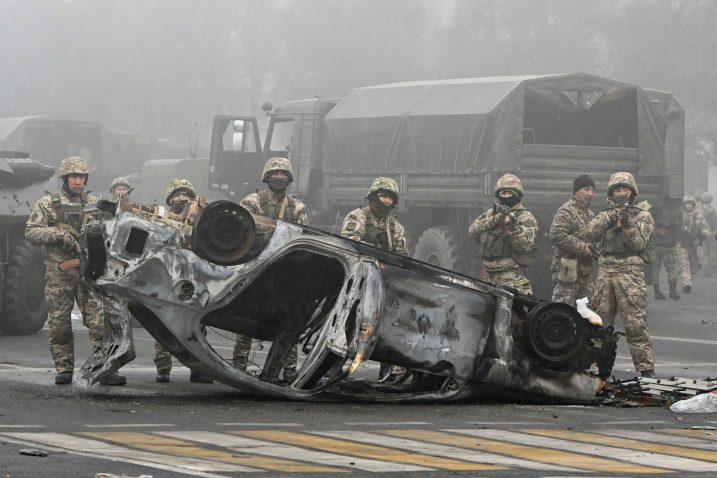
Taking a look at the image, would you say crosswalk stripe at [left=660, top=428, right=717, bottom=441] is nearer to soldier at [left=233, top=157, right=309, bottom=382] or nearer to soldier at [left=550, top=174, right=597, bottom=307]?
soldier at [left=233, top=157, right=309, bottom=382]

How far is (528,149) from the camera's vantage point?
77.0 feet

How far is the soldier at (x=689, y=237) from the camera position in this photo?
2919 cm

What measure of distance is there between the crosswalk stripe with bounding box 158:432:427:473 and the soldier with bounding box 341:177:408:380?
439 cm

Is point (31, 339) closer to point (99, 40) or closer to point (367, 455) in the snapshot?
point (367, 455)

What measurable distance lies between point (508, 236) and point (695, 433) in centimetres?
506

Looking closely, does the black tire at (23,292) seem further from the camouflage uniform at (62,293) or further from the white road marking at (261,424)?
the white road marking at (261,424)

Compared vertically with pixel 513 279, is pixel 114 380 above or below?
below

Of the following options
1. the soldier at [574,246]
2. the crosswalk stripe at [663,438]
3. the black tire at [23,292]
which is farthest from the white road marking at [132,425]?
the black tire at [23,292]

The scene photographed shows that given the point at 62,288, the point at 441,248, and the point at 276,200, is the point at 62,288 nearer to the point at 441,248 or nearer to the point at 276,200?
the point at 276,200

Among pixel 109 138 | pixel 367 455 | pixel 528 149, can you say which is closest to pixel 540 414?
pixel 367 455

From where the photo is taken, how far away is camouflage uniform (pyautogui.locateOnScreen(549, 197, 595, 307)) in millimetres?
15445

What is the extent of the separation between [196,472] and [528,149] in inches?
640

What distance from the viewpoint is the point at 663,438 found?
955cm

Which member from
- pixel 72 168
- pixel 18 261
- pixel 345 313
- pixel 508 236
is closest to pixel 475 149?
pixel 18 261
